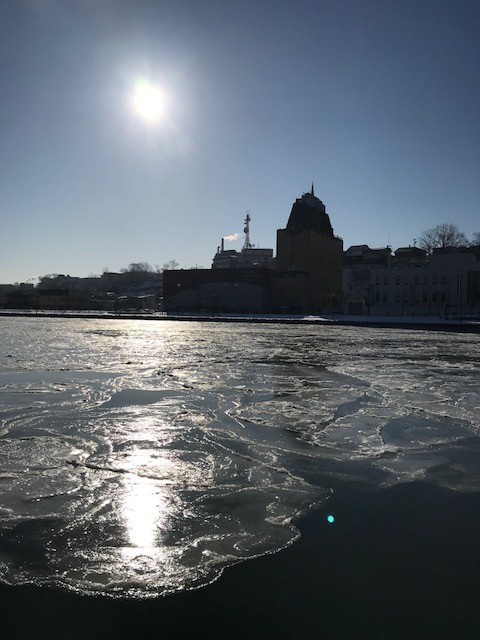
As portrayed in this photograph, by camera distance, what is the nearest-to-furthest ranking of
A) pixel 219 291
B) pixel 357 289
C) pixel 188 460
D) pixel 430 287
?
pixel 188 460 → pixel 430 287 → pixel 357 289 → pixel 219 291

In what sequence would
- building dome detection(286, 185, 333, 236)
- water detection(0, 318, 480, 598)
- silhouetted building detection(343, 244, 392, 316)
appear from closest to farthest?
water detection(0, 318, 480, 598)
silhouetted building detection(343, 244, 392, 316)
building dome detection(286, 185, 333, 236)

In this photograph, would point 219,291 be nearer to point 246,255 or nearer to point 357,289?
point 357,289

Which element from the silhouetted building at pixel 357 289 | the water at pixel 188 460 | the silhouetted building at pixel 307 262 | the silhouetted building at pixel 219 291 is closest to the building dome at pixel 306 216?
the silhouetted building at pixel 307 262

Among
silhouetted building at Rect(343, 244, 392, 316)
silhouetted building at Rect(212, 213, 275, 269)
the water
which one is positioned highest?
silhouetted building at Rect(212, 213, 275, 269)

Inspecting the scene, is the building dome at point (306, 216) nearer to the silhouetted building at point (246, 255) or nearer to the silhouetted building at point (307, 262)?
the silhouetted building at point (307, 262)

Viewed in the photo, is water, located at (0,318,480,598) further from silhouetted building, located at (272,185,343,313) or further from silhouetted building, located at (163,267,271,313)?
silhouetted building, located at (163,267,271,313)

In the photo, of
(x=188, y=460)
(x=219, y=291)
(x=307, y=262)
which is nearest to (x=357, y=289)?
(x=307, y=262)

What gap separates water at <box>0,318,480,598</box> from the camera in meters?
4.24

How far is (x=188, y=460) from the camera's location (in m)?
6.73

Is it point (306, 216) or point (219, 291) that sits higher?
point (306, 216)

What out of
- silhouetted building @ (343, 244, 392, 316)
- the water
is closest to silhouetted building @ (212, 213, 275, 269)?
silhouetted building @ (343, 244, 392, 316)

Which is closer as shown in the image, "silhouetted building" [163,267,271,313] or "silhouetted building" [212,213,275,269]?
"silhouetted building" [163,267,271,313]

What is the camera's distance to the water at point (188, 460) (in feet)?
13.9

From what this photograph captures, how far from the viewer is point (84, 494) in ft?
18.0
